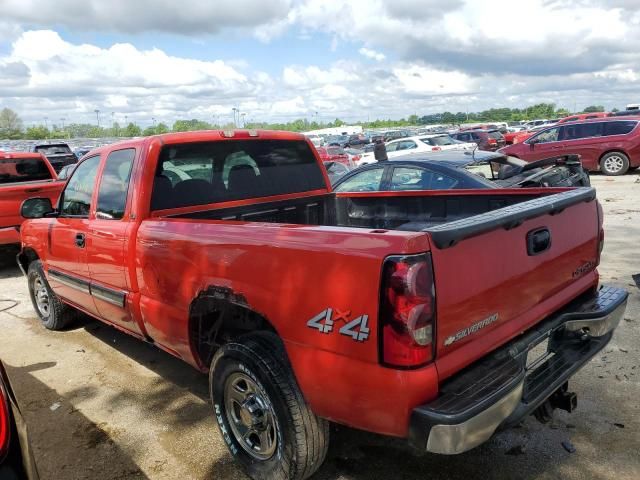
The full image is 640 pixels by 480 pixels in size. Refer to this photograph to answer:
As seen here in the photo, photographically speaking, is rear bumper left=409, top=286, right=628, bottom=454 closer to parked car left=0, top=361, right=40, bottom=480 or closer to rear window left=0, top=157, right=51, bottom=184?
parked car left=0, top=361, right=40, bottom=480

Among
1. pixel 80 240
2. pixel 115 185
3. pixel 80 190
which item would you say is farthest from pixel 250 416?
pixel 80 190

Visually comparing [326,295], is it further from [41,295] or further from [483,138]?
[483,138]

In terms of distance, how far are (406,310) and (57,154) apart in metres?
23.2

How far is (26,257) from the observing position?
5.75m

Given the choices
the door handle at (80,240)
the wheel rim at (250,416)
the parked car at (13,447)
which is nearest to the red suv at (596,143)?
the door handle at (80,240)

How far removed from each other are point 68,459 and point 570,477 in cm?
292

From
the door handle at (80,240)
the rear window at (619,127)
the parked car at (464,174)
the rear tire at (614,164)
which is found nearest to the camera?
the door handle at (80,240)

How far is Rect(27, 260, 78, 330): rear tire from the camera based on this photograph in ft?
17.6

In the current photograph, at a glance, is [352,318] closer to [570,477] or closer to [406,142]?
[570,477]

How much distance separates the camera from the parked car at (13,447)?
1680mm

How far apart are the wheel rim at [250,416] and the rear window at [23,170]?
841 cm

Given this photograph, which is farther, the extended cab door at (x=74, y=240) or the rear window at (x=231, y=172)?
the extended cab door at (x=74, y=240)

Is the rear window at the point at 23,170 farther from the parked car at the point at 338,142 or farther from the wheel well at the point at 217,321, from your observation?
the parked car at the point at 338,142

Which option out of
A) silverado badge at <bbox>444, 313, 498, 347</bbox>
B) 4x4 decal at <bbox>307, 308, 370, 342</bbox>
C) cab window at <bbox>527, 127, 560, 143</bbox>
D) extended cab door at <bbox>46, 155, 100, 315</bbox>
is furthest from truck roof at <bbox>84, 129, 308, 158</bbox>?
cab window at <bbox>527, 127, 560, 143</bbox>
